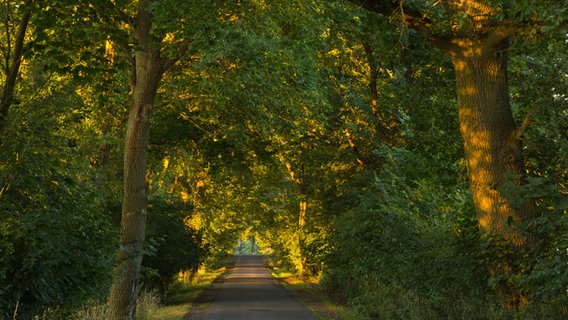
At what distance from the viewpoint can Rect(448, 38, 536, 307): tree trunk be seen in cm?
1029

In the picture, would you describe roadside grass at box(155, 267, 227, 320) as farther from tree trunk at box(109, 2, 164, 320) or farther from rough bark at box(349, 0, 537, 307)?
rough bark at box(349, 0, 537, 307)

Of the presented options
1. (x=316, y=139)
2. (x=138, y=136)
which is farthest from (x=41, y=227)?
(x=316, y=139)

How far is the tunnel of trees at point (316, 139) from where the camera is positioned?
9.45m

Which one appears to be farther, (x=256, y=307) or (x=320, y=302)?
(x=320, y=302)

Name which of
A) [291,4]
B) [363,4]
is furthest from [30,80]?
[291,4]

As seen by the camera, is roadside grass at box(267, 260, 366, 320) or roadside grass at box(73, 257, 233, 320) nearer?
roadside grass at box(73, 257, 233, 320)

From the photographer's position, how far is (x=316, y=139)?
89.2 feet

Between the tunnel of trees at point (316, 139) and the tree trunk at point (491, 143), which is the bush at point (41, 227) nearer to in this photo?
the tunnel of trees at point (316, 139)

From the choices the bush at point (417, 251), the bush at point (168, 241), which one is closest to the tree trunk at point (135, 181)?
the bush at point (417, 251)

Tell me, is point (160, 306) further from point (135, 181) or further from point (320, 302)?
point (135, 181)

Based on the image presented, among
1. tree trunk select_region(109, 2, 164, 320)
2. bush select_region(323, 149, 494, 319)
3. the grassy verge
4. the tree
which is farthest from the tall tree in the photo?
the tree

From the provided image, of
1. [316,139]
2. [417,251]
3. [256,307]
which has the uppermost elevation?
[316,139]

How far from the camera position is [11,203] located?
937cm

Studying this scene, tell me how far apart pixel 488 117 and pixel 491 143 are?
0.39m
